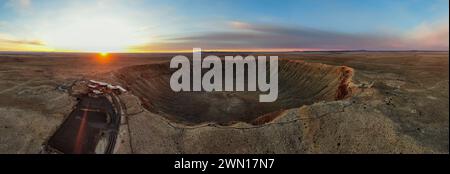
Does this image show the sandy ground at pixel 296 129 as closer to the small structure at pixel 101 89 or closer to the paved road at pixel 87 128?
the paved road at pixel 87 128

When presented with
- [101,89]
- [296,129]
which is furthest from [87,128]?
[296,129]

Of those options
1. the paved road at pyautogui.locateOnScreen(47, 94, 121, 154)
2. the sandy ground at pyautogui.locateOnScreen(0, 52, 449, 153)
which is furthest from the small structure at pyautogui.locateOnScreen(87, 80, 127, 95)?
the sandy ground at pyautogui.locateOnScreen(0, 52, 449, 153)

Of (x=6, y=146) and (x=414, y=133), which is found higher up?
(x=414, y=133)

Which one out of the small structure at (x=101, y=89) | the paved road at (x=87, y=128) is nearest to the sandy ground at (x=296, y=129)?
the paved road at (x=87, y=128)

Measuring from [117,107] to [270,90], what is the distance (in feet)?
131

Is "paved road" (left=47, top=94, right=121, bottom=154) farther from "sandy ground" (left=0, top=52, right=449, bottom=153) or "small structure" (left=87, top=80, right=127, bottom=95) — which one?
"small structure" (left=87, top=80, right=127, bottom=95)

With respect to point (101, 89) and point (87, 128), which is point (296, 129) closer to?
point (87, 128)

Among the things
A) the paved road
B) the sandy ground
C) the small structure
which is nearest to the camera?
the sandy ground

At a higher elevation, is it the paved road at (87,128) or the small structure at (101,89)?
the small structure at (101,89)

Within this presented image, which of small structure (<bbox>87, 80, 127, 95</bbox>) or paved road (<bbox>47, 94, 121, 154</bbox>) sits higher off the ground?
small structure (<bbox>87, 80, 127, 95</bbox>)

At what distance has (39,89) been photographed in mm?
31531

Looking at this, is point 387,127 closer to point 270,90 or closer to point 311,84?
point 311,84

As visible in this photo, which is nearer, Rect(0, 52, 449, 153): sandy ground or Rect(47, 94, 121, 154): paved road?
Rect(0, 52, 449, 153): sandy ground

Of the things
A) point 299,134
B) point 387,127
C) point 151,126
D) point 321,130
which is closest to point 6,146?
point 151,126
